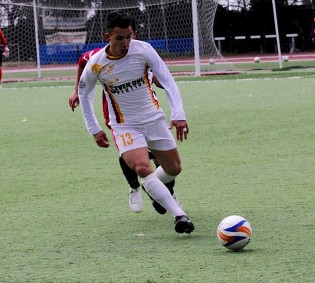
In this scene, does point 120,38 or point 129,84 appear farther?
point 129,84

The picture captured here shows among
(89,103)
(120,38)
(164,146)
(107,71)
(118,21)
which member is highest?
(118,21)

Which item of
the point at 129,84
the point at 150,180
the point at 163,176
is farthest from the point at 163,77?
the point at 163,176

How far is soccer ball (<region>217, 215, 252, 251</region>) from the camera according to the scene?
6.05 meters

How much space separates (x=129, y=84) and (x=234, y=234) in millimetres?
1672

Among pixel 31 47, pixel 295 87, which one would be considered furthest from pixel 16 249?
pixel 31 47

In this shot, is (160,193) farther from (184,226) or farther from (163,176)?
(163,176)

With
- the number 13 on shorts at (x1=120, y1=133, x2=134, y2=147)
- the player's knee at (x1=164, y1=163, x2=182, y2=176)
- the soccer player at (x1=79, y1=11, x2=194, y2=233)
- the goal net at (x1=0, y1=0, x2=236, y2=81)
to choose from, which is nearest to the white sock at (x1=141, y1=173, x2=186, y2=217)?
the soccer player at (x1=79, y1=11, x2=194, y2=233)

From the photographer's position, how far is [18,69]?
3872cm

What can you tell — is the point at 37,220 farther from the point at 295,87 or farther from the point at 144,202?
the point at 295,87

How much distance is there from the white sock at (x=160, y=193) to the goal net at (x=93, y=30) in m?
20.4

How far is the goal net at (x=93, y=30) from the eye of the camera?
1139 inches

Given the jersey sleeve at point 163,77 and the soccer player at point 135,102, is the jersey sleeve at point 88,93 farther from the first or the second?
the jersey sleeve at point 163,77

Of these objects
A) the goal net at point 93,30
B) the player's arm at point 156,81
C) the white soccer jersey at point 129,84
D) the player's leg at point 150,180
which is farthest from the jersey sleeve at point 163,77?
the goal net at point 93,30

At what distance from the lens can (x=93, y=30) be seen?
34906 millimetres
